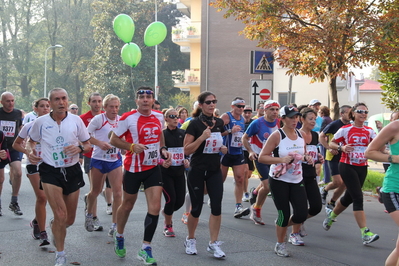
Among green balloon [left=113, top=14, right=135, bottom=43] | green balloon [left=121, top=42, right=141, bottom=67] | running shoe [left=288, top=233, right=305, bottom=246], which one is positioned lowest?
running shoe [left=288, top=233, right=305, bottom=246]

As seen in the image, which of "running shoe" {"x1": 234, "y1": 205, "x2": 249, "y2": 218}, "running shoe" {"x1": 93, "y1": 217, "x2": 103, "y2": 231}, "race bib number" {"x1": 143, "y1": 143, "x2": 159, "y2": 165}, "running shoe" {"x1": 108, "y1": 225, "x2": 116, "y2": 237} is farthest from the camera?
"running shoe" {"x1": 234, "y1": 205, "x2": 249, "y2": 218}

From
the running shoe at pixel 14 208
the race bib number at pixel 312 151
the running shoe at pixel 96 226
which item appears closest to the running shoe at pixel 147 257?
the running shoe at pixel 96 226

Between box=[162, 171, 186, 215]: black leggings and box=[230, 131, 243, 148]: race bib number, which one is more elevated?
box=[230, 131, 243, 148]: race bib number

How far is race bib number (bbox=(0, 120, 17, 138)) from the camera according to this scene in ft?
31.9

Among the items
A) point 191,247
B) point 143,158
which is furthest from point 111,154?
point 191,247

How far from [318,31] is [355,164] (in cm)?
702

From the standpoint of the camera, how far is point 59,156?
20.6ft

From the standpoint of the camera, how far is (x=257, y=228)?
8867 mm

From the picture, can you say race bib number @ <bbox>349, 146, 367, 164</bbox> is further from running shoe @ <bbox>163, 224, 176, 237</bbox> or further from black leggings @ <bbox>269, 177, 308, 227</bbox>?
running shoe @ <bbox>163, 224, 176, 237</bbox>

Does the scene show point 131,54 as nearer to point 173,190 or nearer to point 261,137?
point 261,137

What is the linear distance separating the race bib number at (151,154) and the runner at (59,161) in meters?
0.72

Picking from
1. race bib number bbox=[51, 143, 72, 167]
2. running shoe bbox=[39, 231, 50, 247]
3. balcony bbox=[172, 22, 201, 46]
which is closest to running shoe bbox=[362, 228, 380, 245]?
race bib number bbox=[51, 143, 72, 167]

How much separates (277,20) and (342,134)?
23.0 feet

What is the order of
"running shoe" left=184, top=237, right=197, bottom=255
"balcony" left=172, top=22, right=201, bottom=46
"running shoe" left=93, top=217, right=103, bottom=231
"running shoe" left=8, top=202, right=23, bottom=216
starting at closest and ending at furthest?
"running shoe" left=184, top=237, right=197, bottom=255 → "running shoe" left=93, top=217, right=103, bottom=231 → "running shoe" left=8, top=202, right=23, bottom=216 → "balcony" left=172, top=22, right=201, bottom=46
